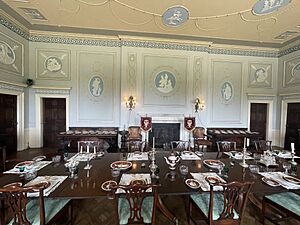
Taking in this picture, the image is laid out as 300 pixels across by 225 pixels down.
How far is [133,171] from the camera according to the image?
7.19 feet

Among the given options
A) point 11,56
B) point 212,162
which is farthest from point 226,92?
point 11,56

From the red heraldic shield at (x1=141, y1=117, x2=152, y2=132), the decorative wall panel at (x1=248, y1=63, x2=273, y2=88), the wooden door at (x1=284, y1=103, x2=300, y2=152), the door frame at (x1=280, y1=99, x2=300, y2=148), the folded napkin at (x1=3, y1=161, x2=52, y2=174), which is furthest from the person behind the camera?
the decorative wall panel at (x1=248, y1=63, x2=273, y2=88)

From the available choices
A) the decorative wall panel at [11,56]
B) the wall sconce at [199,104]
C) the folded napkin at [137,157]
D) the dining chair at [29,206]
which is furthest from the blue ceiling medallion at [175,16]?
the decorative wall panel at [11,56]

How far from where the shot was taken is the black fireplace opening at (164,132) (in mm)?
6520

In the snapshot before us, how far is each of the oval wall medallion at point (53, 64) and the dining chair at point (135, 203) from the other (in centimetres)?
589

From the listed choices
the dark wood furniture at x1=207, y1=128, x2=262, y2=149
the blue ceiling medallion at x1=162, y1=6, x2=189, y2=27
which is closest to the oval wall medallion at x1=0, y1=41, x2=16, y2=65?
the blue ceiling medallion at x1=162, y1=6, x2=189, y2=27

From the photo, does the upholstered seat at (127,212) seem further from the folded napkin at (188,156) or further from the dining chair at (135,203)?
the folded napkin at (188,156)

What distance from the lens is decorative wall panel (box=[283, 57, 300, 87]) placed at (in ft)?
20.6

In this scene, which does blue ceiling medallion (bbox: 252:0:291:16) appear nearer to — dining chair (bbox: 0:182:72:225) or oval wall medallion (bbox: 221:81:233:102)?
oval wall medallion (bbox: 221:81:233:102)

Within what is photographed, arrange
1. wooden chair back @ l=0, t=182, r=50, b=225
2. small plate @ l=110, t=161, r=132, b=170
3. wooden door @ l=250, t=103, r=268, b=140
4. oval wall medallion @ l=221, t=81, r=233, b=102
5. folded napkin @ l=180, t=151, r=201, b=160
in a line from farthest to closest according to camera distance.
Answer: wooden door @ l=250, t=103, r=268, b=140
oval wall medallion @ l=221, t=81, r=233, b=102
folded napkin @ l=180, t=151, r=201, b=160
small plate @ l=110, t=161, r=132, b=170
wooden chair back @ l=0, t=182, r=50, b=225

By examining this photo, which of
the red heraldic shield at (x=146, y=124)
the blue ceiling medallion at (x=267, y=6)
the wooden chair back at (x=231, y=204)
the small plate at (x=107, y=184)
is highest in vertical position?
the blue ceiling medallion at (x=267, y=6)

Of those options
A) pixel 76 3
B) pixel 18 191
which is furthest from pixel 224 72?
pixel 18 191

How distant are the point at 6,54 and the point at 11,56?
188 mm

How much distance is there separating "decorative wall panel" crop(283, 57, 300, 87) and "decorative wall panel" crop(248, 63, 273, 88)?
0.52 meters
